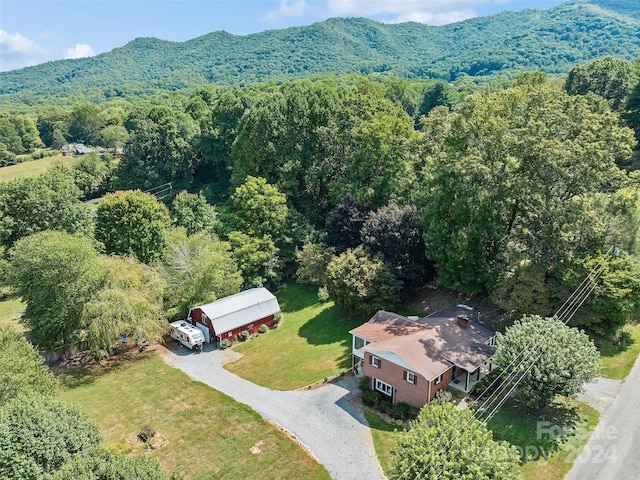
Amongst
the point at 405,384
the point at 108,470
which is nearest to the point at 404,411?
the point at 405,384

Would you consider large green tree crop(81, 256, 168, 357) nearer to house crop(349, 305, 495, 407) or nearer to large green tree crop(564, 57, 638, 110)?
house crop(349, 305, 495, 407)

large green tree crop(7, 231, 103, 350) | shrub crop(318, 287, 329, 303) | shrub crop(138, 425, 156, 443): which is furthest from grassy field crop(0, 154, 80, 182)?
shrub crop(138, 425, 156, 443)

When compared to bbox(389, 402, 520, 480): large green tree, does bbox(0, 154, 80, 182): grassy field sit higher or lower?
higher

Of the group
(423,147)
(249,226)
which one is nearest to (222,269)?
(249,226)

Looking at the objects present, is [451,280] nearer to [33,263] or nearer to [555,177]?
[555,177]

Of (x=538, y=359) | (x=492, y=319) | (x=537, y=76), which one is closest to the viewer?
(x=538, y=359)

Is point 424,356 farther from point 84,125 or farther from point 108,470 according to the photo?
point 84,125
